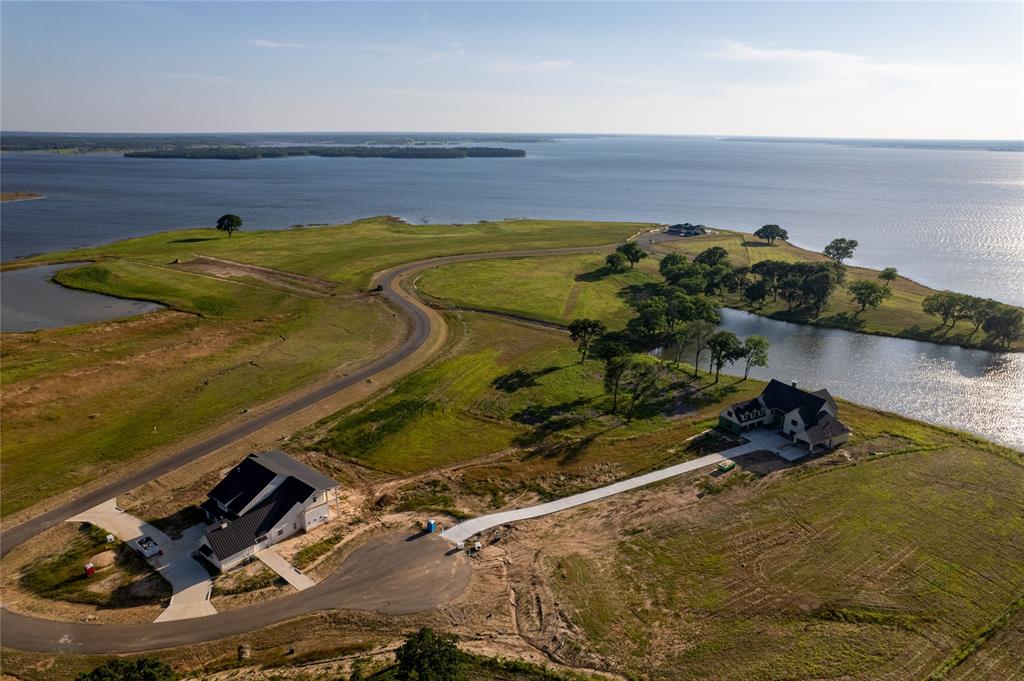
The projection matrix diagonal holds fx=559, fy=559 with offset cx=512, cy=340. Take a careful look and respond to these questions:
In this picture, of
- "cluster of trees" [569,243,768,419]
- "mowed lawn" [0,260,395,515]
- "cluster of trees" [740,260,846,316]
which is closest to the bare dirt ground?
"mowed lawn" [0,260,395,515]

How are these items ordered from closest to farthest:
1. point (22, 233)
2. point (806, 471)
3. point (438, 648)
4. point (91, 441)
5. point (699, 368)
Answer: point (438, 648), point (806, 471), point (91, 441), point (699, 368), point (22, 233)

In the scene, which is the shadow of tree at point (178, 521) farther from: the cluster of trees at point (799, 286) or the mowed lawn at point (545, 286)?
the cluster of trees at point (799, 286)

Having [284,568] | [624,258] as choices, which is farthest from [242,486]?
[624,258]

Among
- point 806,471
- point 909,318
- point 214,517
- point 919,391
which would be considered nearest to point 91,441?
point 214,517

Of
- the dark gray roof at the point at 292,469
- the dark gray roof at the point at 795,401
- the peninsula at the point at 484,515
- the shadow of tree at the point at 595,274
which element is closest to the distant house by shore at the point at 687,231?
the shadow of tree at the point at 595,274

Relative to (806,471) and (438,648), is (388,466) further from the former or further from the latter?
(806,471)

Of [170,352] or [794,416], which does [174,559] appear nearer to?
[170,352]
